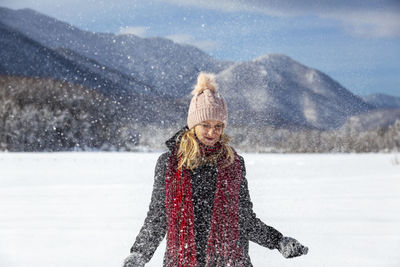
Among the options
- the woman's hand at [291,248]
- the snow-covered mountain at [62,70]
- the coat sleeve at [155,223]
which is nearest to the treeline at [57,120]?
the coat sleeve at [155,223]

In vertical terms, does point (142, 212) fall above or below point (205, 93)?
below

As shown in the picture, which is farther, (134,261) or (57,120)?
(57,120)

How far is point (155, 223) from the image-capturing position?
2.18 metres

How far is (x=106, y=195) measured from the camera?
30.9 ft

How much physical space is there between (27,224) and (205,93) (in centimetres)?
508

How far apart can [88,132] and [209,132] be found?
41196 mm

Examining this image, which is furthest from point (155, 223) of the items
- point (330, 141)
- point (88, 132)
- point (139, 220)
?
point (88, 132)

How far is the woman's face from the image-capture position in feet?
7.09

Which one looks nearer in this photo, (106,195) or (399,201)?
(399,201)

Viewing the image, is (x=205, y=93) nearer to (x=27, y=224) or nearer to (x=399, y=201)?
(x=27, y=224)

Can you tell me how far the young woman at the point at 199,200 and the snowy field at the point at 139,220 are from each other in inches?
101

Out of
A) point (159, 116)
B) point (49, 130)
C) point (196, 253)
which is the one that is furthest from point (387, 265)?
point (159, 116)

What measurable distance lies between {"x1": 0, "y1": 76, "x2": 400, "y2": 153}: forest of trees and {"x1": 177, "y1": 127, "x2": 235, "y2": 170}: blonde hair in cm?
3262

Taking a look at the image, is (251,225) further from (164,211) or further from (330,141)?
(330,141)
